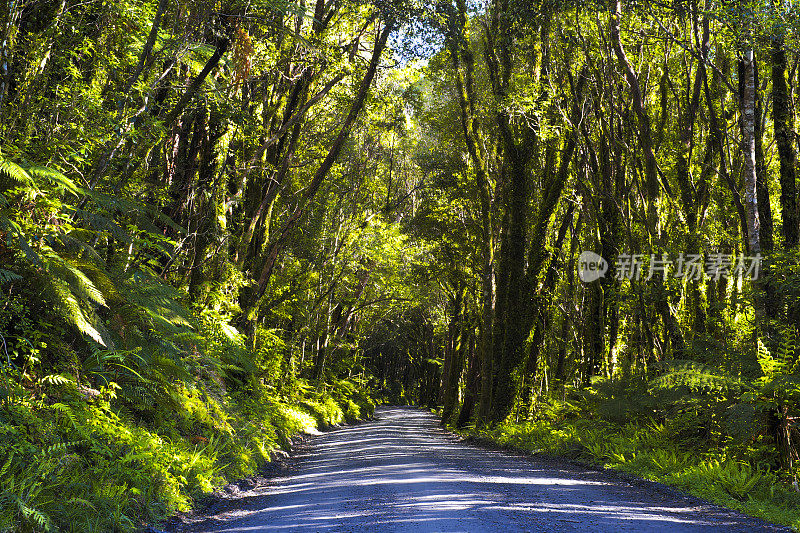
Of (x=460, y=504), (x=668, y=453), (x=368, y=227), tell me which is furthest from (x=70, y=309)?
(x=368, y=227)

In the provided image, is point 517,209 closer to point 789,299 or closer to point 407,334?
point 789,299

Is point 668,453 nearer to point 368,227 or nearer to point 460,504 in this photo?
point 460,504

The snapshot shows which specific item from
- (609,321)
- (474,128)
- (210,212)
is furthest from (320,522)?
(474,128)

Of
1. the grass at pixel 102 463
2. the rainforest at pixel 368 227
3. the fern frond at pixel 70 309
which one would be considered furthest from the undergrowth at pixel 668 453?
the fern frond at pixel 70 309

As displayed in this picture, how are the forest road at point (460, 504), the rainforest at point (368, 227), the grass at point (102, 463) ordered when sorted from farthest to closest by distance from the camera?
the rainforest at point (368, 227)
the forest road at point (460, 504)
the grass at point (102, 463)

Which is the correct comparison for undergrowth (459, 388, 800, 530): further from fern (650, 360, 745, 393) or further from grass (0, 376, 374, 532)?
grass (0, 376, 374, 532)

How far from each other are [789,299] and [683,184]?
3.77 m

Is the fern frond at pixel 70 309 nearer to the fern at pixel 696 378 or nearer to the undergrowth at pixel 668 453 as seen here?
the undergrowth at pixel 668 453

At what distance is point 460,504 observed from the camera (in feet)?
19.3

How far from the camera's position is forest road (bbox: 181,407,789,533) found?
511 cm

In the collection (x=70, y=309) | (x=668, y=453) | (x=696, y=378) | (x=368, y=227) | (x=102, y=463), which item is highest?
(x=368, y=227)

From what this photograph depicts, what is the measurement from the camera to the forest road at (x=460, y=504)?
5.11 metres

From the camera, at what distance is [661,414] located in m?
11.4

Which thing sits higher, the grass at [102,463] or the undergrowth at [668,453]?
the grass at [102,463]
